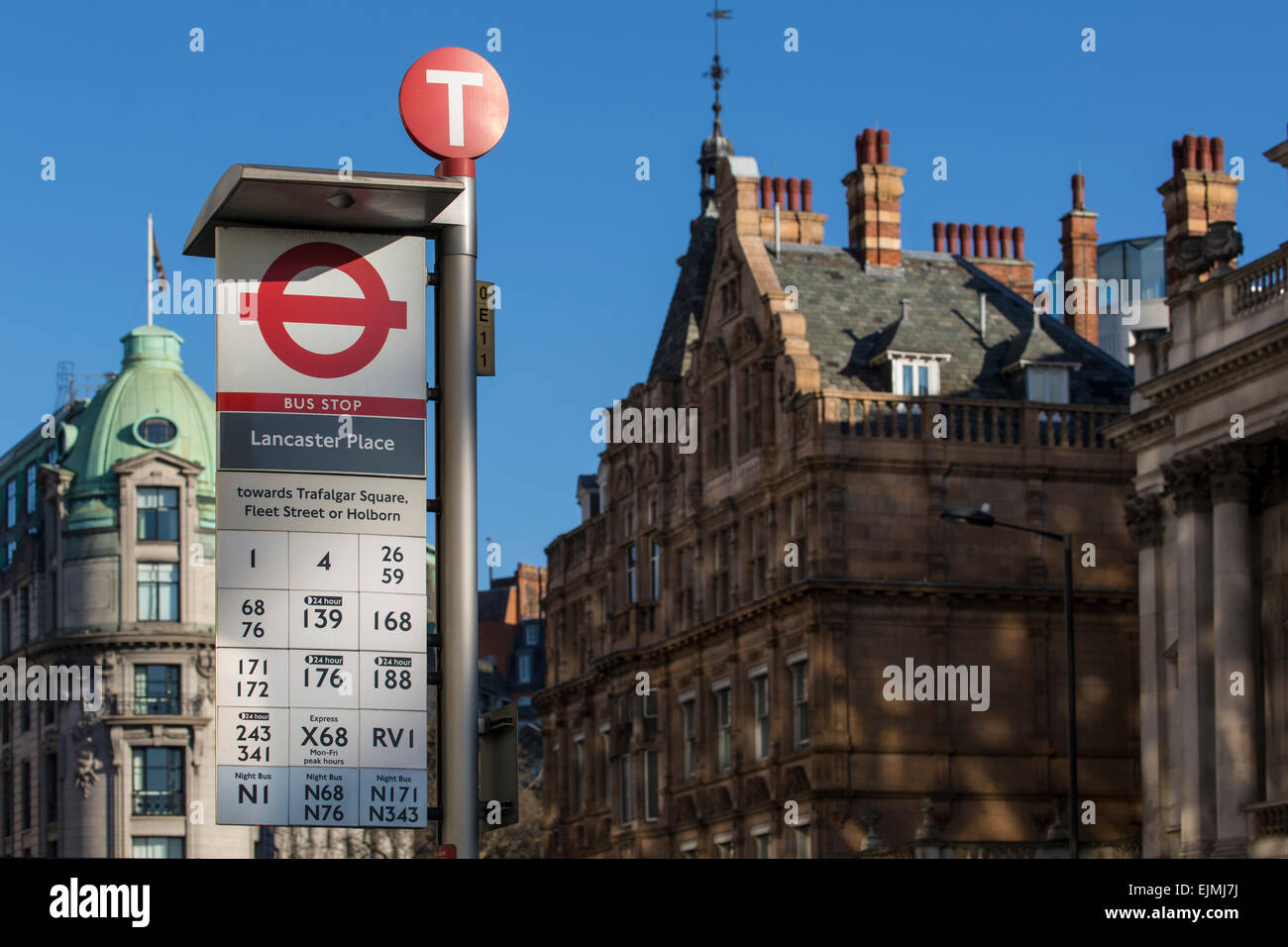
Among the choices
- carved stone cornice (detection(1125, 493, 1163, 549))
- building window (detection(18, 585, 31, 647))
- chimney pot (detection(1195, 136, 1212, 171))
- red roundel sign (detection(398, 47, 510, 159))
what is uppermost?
chimney pot (detection(1195, 136, 1212, 171))

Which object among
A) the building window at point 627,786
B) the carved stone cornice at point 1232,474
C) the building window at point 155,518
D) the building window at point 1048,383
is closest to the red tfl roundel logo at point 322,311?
the carved stone cornice at point 1232,474

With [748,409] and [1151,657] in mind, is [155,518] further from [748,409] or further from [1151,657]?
[1151,657]

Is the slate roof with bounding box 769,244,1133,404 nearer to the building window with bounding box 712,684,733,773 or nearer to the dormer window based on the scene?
the dormer window

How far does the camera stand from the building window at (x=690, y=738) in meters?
70.9

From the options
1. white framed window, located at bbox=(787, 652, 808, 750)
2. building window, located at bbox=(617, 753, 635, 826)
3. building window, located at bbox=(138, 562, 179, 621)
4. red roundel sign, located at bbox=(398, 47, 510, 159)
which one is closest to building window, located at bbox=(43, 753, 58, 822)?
building window, located at bbox=(138, 562, 179, 621)

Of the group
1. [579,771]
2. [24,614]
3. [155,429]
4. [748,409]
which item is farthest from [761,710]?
[24,614]

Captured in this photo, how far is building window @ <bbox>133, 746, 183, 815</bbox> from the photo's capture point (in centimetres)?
11094

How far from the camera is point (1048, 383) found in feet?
220

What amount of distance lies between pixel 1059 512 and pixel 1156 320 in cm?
695

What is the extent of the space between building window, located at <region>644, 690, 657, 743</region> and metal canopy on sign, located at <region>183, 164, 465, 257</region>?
5983cm

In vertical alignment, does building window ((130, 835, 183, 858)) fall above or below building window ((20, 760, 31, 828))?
below

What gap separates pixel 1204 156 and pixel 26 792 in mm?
74936

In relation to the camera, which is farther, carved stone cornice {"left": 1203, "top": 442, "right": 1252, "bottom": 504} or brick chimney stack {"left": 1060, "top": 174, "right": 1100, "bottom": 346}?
brick chimney stack {"left": 1060, "top": 174, "right": 1100, "bottom": 346}
